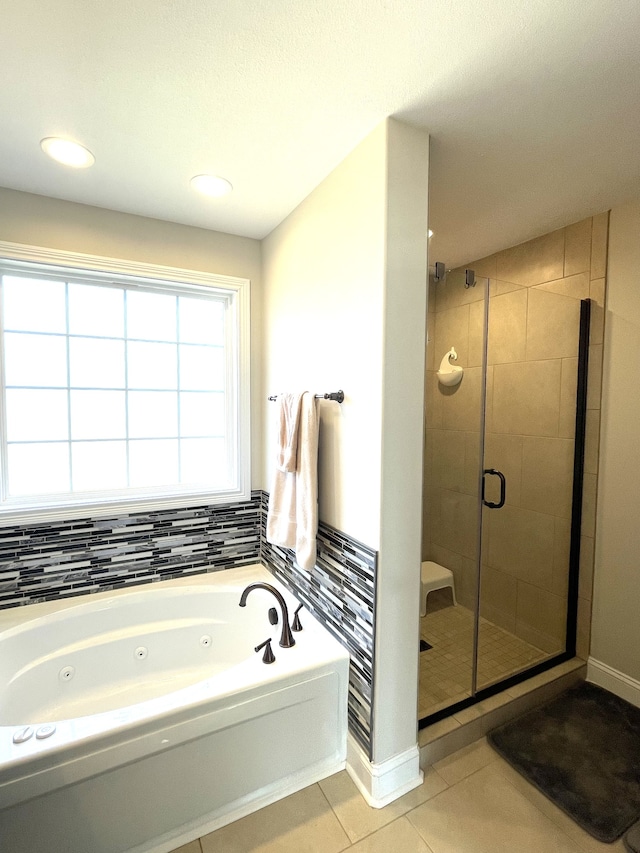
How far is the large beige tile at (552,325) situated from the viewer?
6.93 feet

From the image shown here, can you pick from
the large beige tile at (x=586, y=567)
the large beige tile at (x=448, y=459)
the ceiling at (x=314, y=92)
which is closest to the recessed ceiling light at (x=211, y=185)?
the ceiling at (x=314, y=92)

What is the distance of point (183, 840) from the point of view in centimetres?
137

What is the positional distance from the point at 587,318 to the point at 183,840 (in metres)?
2.79

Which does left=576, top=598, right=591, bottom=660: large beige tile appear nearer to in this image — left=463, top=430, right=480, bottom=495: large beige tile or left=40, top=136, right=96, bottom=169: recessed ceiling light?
left=463, top=430, right=480, bottom=495: large beige tile

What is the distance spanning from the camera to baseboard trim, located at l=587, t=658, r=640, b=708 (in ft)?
6.44

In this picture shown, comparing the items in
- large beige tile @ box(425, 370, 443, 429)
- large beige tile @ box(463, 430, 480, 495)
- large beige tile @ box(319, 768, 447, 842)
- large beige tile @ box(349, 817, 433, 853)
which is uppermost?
large beige tile @ box(425, 370, 443, 429)

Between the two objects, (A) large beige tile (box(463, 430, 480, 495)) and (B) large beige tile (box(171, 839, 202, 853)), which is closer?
(B) large beige tile (box(171, 839, 202, 853))

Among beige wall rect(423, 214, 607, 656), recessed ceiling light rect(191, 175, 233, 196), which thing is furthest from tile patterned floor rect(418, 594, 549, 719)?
recessed ceiling light rect(191, 175, 233, 196)

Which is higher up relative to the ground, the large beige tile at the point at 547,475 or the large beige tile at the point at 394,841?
the large beige tile at the point at 547,475

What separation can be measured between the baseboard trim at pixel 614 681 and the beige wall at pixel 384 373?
1178mm

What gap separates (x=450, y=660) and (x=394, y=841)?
0.71 meters

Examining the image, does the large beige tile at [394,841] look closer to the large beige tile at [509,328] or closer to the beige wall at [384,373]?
the beige wall at [384,373]

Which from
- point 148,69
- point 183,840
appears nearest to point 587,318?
Result: point 148,69

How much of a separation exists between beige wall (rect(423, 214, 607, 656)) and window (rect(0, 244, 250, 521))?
4.21 feet
